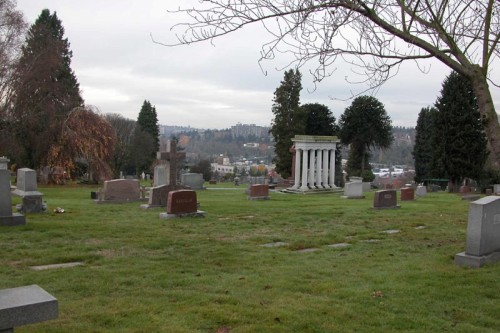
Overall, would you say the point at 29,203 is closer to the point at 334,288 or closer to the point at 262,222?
the point at 262,222

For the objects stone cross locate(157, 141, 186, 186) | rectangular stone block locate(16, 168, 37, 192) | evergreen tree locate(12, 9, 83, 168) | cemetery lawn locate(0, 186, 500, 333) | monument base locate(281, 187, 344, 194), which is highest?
evergreen tree locate(12, 9, 83, 168)

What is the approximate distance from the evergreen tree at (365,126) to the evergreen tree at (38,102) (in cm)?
2733

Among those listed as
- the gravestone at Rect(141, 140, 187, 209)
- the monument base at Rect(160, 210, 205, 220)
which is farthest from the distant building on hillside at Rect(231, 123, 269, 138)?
the monument base at Rect(160, 210, 205, 220)

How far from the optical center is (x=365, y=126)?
4734 cm

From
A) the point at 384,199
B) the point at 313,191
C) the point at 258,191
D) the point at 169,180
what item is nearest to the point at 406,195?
the point at 384,199

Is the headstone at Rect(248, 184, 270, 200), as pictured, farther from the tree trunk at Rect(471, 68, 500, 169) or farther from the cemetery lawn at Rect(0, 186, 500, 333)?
the tree trunk at Rect(471, 68, 500, 169)

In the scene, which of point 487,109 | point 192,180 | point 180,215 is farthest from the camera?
point 192,180

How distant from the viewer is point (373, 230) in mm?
11289

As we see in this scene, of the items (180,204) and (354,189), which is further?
(354,189)

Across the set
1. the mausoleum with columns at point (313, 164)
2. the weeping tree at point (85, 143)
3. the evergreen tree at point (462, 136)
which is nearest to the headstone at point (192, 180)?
the mausoleum with columns at point (313, 164)

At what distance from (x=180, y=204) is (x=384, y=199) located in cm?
816

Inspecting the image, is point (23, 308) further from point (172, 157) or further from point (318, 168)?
point (318, 168)

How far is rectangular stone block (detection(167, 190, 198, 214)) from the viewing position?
41.8 ft

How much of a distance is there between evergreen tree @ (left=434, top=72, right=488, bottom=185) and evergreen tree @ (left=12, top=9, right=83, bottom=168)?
29.8 metres
